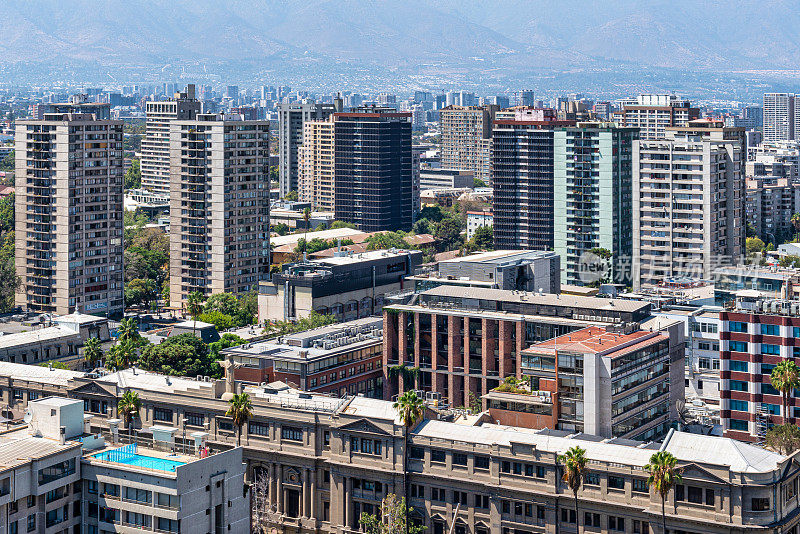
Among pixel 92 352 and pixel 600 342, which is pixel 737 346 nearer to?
pixel 600 342

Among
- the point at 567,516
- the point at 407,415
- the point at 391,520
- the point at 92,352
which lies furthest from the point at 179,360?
the point at 567,516

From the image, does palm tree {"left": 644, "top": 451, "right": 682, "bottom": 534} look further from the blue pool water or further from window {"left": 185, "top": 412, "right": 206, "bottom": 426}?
window {"left": 185, "top": 412, "right": 206, "bottom": 426}

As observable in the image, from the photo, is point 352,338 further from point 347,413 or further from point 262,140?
point 262,140

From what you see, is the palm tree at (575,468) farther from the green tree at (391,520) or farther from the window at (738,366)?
the window at (738,366)

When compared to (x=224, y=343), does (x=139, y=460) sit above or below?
below

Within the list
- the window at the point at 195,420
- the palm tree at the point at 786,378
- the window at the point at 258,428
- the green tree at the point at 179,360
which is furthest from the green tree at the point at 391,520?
the green tree at the point at 179,360

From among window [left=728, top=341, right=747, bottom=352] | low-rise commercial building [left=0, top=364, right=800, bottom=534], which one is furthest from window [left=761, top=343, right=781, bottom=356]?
low-rise commercial building [left=0, top=364, right=800, bottom=534]

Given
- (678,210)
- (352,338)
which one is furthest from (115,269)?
(678,210)
